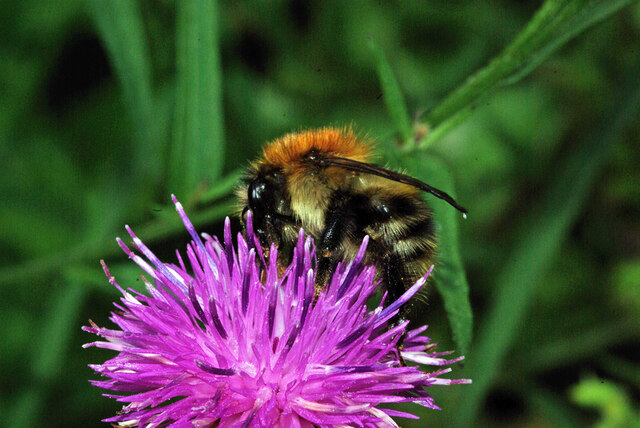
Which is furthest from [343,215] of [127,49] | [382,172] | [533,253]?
[533,253]

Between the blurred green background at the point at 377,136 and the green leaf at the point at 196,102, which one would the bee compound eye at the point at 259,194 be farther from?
the blurred green background at the point at 377,136

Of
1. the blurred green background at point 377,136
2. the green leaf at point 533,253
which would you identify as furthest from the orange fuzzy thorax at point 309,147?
the green leaf at point 533,253

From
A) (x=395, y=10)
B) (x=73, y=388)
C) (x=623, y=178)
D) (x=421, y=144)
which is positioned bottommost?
(x=73, y=388)

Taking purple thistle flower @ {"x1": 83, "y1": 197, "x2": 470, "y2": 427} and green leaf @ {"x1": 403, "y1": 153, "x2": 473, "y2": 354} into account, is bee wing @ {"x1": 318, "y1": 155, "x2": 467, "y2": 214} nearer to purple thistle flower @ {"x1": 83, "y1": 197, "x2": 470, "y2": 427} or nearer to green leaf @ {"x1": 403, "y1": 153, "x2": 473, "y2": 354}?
purple thistle flower @ {"x1": 83, "y1": 197, "x2": 470, "y2": 427}

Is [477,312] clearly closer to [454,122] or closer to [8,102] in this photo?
[454,122]

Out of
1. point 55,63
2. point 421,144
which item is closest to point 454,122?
point 421,144

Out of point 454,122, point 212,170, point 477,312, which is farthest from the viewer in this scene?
point 477,312

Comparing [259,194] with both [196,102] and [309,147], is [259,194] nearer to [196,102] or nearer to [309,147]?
[309,147]
